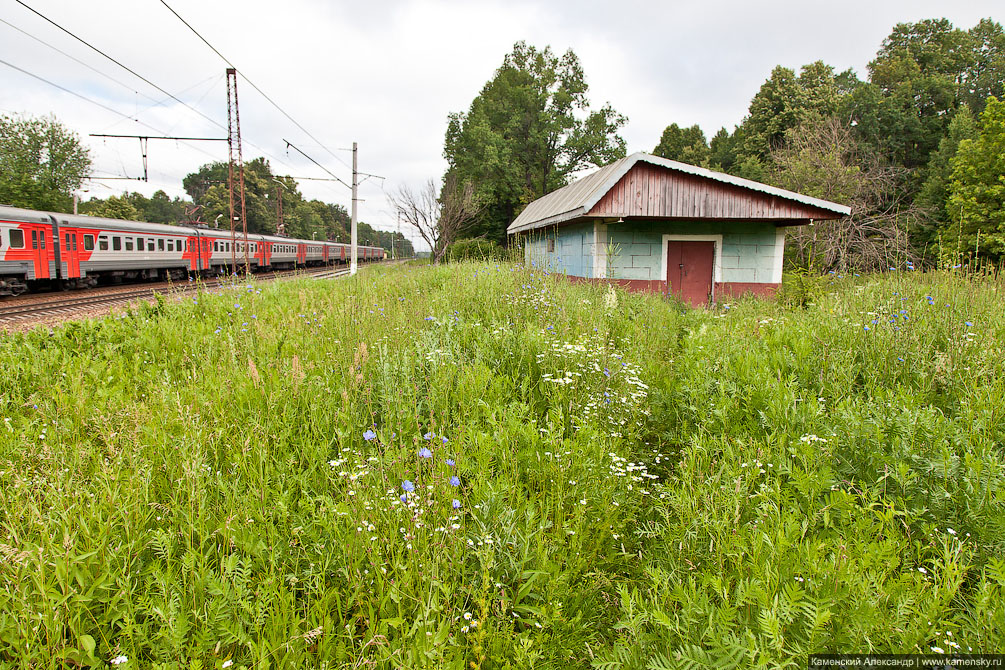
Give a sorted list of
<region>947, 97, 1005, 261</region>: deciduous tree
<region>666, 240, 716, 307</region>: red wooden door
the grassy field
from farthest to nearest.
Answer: <region>947, 97, 1005, 261</region>: deciduous tree < <region>666, 240, 716, 307</region>: red wooden door < the grassy field

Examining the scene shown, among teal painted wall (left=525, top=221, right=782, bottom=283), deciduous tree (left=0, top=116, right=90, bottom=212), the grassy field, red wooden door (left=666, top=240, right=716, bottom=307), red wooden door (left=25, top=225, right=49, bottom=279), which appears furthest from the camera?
deciduous tree (left=0, top=116, right=90, bottom=212)

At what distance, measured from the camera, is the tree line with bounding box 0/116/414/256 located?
43812 mm

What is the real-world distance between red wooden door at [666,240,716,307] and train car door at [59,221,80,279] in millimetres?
21002

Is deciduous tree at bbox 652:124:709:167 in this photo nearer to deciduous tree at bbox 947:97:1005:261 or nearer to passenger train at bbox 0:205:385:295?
deciduous tree at bbox 947:97:1005:261

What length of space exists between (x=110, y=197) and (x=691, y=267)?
79.0 m

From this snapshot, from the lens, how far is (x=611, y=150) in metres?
47.3

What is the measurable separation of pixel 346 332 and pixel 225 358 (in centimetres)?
130

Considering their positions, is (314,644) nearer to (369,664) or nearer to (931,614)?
(369,664)

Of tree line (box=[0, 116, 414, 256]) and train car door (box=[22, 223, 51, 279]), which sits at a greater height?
tree line (box=[0, 116, 414, 256])

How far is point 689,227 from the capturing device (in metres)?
13.2

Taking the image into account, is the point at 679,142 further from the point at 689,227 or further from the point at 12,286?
the point at 12,286

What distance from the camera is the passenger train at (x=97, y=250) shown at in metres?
15.5

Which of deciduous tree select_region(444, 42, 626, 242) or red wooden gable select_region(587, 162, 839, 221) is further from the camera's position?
deciduous tree select_region(444, 42, 626, 242)

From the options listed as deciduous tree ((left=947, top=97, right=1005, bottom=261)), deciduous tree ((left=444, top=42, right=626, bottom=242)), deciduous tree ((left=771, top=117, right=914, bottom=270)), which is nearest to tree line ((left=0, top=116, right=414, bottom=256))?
deciduous tree ((left=444, top=42, right=626, bottom=242))
